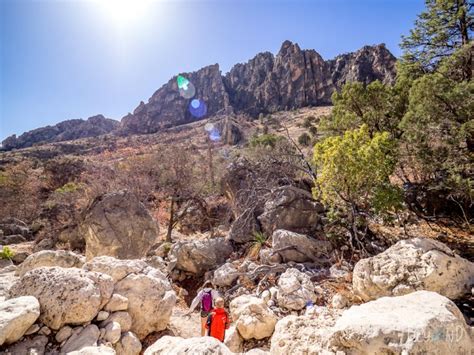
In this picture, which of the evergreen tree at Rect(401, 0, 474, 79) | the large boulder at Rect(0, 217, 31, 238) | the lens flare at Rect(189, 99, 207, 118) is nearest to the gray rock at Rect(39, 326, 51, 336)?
the evergreen tree at Rect(401, 0, 474, 79)

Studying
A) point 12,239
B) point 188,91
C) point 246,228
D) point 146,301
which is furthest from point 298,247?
point 188,91

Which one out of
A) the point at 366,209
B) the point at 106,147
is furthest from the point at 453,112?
the point at 106,147

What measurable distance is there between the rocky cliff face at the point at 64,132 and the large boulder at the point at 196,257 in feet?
255

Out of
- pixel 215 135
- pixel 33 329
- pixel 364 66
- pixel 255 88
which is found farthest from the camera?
pixel 255 88

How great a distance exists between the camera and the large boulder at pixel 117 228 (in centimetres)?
900

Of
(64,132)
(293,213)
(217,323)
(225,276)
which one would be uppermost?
(64,132)

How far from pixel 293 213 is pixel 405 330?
6599 mm

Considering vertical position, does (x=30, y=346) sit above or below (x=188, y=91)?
below

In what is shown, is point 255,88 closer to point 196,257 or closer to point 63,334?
point 196,257

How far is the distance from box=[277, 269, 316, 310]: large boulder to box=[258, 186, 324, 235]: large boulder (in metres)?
2.89

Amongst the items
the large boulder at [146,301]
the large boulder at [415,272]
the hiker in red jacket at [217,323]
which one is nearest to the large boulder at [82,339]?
the large boulder at [146,301]

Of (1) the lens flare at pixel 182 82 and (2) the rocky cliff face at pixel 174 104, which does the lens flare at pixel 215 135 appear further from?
Result: (1) the lens flare at pixel 182 82

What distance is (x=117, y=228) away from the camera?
9.20 m

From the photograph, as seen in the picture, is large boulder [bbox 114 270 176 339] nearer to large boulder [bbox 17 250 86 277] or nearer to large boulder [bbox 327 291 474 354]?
large boulder [bbox 17 250 86 277]
